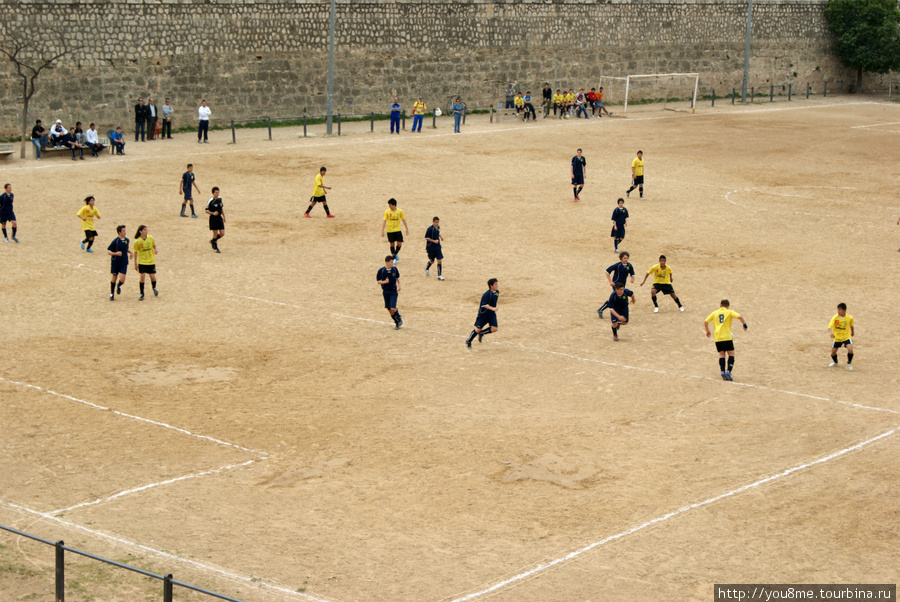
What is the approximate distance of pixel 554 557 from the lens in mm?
11398

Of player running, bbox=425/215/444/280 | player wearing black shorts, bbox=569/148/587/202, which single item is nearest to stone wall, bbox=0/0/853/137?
player wearing black shorts, bbox=569/148/587/202

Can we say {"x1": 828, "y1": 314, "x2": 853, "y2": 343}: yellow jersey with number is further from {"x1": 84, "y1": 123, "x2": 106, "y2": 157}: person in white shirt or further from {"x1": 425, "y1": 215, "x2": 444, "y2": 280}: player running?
{"x1": 84, "y1": 123, "x2": 106, "y2": 157}: person in white shirt

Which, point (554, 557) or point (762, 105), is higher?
point (762, 105)

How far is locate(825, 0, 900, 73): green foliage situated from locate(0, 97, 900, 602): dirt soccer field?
123 ft

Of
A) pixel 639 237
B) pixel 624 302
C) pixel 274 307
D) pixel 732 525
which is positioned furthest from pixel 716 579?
pixel 639 237

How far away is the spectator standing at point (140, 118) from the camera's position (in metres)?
40.2

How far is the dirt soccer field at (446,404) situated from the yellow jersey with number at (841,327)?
637 mm

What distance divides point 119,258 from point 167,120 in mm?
21768

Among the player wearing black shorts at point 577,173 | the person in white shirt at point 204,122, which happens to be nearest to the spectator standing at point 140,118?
the person in white shirt at point 204,122

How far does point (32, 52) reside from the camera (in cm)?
3831

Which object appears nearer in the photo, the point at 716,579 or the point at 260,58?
the point at 716,579

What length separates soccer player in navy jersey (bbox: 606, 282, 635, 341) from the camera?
19.2m

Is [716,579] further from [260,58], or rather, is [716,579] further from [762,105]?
[762,105]

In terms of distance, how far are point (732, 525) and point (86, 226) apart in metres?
17.7
